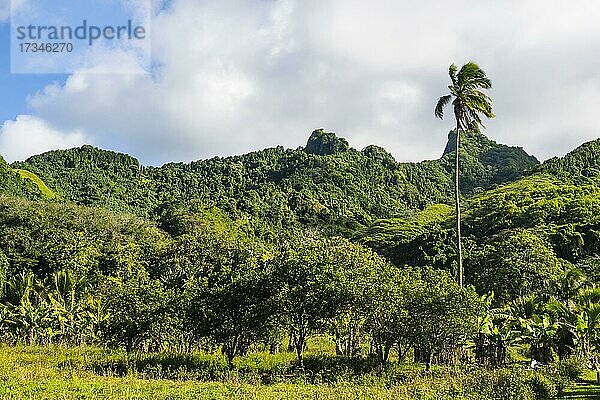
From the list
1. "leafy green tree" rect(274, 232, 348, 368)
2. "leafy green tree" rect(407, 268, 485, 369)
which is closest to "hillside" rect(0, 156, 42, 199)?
"leafy green tree" rect(274, 232, 348, 368)

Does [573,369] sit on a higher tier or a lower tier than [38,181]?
lower

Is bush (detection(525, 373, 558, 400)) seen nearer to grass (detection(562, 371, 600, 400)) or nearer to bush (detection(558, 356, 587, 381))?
grass (detection(562, 371, 600, 400))

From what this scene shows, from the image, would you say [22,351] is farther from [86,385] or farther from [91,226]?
[91,226]

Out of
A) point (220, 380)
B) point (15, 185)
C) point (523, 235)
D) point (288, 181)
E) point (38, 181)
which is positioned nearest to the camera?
point (220, 380)

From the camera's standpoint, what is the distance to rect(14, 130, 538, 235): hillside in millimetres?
95375

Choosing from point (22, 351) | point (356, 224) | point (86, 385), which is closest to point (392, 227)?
point (356, 224)

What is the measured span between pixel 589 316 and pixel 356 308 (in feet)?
24.6

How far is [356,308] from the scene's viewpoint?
19609 mm

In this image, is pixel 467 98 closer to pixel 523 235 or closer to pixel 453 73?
pixel 453 73

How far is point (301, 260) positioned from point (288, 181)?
3796 inches

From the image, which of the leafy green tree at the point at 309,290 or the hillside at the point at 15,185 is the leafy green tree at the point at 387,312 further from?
the hillside at the point at 15,185

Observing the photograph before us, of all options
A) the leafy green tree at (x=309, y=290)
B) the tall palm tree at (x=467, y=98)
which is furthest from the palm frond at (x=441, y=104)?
the leafy green tree at (x=309, y=290)

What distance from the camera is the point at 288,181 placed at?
11588cm

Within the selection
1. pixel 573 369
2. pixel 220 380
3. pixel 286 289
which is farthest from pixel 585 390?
pixel 220 380
